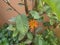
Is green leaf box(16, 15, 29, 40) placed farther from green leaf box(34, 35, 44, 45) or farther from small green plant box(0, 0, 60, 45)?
green leaf box(34, 35, 44, 45)

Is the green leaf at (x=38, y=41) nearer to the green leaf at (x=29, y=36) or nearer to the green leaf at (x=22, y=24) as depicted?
the green leaf at (x=29, y=36)

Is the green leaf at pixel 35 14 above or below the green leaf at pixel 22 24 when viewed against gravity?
above

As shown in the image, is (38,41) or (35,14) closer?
(35,14)

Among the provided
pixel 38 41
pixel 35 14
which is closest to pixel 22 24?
pixel 35 14

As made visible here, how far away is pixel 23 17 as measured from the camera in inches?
47.6

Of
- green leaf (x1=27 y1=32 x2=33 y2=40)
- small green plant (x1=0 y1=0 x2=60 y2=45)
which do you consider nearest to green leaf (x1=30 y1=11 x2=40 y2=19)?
small green plant (x1=0 y1=0 x2=60 y2=45)

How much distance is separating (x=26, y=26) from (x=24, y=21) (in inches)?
1.7

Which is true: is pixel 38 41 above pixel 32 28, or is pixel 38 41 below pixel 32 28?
below

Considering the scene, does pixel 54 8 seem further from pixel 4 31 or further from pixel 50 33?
pixel 4 31

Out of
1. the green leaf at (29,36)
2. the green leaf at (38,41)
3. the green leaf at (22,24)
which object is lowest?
the green leaf at (38,41)

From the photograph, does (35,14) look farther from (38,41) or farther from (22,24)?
(38,41)

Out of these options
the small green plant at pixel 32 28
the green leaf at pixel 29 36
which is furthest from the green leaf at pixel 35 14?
the green leaf at pixel 29 36

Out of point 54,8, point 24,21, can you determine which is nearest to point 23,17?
point 24,21

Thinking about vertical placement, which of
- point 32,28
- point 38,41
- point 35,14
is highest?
point 35,14
